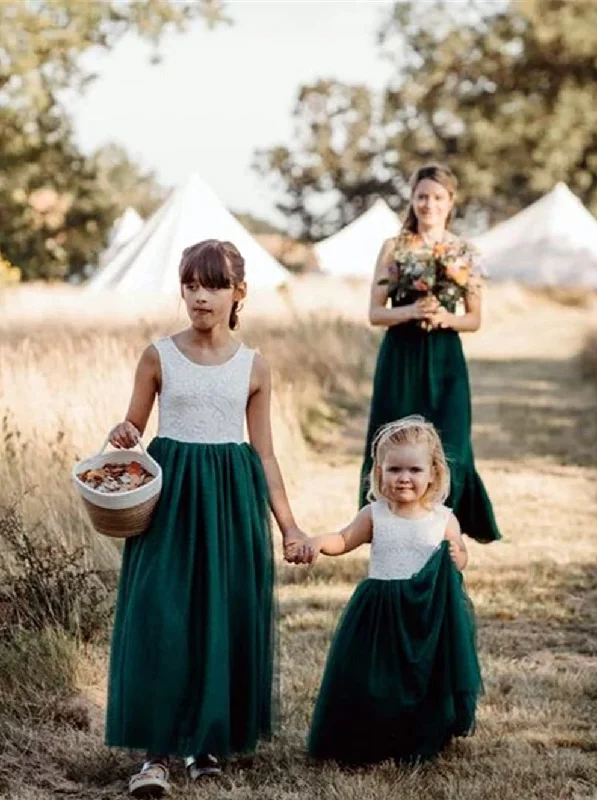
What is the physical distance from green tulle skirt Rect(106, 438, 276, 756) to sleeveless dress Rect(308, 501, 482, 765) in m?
0.29

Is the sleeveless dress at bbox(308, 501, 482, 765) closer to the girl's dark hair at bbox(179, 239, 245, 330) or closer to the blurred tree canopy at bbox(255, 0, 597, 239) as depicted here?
the girl's dark hair at bbox(179, 239, 245, 330)

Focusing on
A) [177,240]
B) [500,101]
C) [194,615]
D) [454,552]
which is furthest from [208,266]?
[500,101]

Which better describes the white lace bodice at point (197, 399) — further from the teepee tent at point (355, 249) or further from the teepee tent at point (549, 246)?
the teepee tent at point (355, 249)

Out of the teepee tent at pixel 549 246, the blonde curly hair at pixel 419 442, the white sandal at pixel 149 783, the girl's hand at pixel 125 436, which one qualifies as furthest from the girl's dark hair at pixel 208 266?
the teepee tent at pixel 549 246

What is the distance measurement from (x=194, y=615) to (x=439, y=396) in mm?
3105

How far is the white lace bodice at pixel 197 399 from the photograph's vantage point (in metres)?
4.96

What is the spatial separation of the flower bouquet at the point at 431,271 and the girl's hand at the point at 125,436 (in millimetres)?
3106

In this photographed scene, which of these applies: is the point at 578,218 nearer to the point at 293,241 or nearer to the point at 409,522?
the point at 293,241

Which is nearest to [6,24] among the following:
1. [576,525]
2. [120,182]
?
[576,525]

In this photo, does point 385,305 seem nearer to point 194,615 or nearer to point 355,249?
point 194,615

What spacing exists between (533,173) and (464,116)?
13.1 feet

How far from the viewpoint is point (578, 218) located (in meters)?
42.2

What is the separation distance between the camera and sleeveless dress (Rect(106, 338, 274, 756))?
485 cm

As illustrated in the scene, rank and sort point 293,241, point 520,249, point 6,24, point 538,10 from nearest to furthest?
point 6,24, point 520,249, point 538,10, point 293,241
